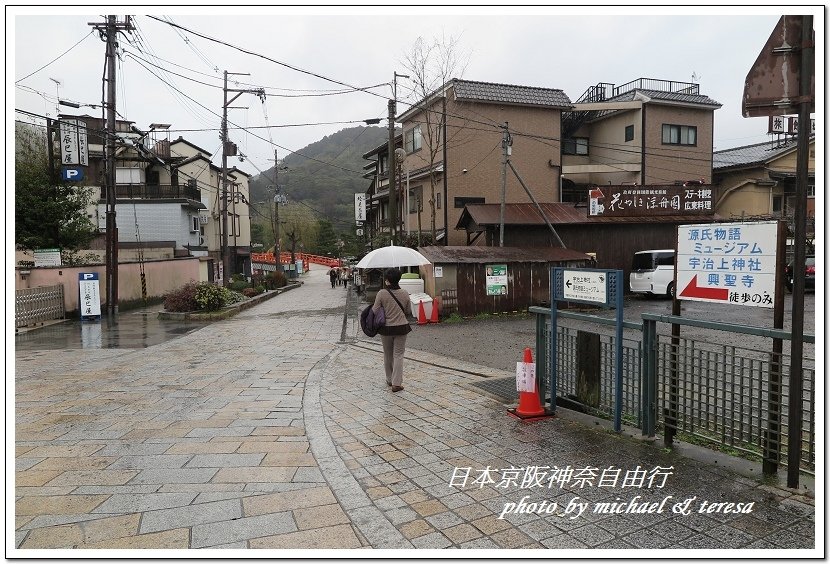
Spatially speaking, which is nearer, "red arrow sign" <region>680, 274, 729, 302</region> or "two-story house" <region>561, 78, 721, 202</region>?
"red arrow sign" <region>680, 274, 729, 302</region>

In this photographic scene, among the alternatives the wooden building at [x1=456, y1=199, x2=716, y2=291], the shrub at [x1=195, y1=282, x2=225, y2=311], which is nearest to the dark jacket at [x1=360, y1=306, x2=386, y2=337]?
the shrub at [x1=195, y1=282, x2=225, y2=311]

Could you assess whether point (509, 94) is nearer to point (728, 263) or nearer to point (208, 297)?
point (208, 297)

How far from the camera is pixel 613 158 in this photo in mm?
28188

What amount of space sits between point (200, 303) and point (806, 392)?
18379mm

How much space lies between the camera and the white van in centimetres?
2041

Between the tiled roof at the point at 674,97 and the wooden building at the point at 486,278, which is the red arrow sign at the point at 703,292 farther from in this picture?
the tiled roof at the point at 674,97

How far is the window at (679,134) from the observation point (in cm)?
2712

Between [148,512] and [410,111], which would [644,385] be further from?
[410,111]

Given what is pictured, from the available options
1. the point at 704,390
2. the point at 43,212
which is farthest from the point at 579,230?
the point at 43,212

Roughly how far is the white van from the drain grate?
49.2ft

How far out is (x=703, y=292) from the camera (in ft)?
14.9

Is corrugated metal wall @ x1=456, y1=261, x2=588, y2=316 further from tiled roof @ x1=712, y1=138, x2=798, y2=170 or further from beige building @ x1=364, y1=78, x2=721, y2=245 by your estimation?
tiled roof @ x1=712, y1=138, x2=798, y2=170

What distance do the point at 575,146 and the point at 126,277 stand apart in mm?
23741

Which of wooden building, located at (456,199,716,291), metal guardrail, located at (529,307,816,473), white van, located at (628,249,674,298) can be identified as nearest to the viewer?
metal guardrail, located at (529,307,816,473)
